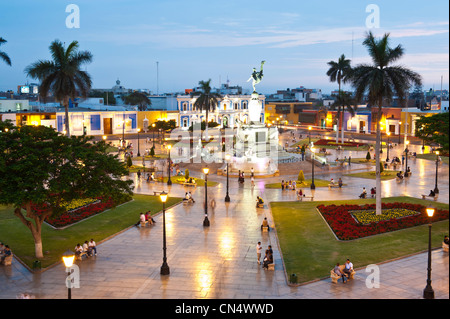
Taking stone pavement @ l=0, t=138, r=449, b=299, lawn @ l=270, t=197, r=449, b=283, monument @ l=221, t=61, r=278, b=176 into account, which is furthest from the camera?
monument @ l=221, t=61, r=278, b=176

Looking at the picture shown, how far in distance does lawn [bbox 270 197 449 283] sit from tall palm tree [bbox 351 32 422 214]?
3.96 meters

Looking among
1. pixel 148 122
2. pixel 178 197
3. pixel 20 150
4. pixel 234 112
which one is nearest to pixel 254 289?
pixel 20 150

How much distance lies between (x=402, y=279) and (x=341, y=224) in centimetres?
766

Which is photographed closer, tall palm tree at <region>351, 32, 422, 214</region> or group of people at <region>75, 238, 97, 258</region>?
group of people at <region>75, 238, 97, 258</region>

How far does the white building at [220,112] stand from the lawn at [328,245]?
78.8m

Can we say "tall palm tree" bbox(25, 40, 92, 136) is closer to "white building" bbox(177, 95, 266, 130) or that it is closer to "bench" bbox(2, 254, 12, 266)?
"bench" bbox(2, 254, 12, 266)

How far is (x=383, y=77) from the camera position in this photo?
26.9 metres

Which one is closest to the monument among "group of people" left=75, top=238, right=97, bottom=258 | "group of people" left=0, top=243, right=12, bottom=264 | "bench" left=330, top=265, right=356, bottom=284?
"group of people" left=75, top=238, right=97, bottom=258

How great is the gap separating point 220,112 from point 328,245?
296 ft

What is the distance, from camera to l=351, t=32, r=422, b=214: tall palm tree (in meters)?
26.9

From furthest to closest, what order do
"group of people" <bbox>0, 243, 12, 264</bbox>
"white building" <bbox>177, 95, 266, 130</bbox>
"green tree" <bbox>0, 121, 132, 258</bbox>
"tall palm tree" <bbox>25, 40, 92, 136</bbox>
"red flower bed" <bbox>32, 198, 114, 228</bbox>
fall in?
"white building" <bbox>177, 95, 266, 130</bbox>, "tall palm tree" <bbox>25, 40, 92, 136</bbox>, "red flower bed" <bbox>32, 198, 114, 228</bbox>, "group of people" <bbox>0, 243, 12, 264</bbox>, "green tree" <bbox>0, 121, 132, 258</bbox>

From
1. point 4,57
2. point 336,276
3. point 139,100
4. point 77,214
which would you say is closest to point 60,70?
point 4,57

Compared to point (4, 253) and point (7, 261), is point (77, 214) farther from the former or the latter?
point (7, 261)

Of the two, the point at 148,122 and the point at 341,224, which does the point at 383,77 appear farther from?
the point at 148,122
